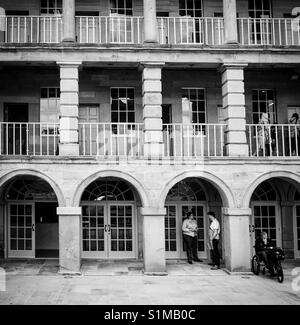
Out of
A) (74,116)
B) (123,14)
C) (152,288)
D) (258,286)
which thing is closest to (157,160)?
(74,116)

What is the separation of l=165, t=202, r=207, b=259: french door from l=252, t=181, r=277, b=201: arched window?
2190mm

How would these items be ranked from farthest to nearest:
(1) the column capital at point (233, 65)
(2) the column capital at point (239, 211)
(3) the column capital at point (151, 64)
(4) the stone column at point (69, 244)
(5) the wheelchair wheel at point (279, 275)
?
(1) the column capital at point (233, 65) → (3) the column capital at point (151, 64) → (2) the column capital at point (239, 211) → (4) the stone column at point (69, 244) → (5) the wheelchair wheel at point (279, 275)

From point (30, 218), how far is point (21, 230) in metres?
0.57

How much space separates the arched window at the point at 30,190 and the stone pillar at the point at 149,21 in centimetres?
681

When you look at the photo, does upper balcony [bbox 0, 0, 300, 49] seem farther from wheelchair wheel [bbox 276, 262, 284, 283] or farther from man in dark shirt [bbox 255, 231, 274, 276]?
wheelchair wheel [bbox 276, 262, 284, 283]

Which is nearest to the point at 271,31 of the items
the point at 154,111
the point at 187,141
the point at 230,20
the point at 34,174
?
the point at 230,20

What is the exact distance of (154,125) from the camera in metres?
13.8

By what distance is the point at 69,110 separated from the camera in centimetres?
1366

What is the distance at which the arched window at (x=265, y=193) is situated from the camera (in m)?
16.5

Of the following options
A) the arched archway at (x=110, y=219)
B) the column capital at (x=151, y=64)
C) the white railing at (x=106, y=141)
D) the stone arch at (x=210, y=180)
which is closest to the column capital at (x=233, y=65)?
the column capital at (x=151, y=64)

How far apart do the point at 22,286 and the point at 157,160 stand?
18.5 ft

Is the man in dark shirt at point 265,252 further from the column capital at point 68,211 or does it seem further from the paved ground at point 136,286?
the column capital at point 68,211

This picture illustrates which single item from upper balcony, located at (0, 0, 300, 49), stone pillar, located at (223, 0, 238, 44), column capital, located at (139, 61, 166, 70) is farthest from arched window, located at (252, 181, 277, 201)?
column capital, located at (139, 61, 166, 70)

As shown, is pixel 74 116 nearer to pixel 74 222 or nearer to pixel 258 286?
pixel 74 222
